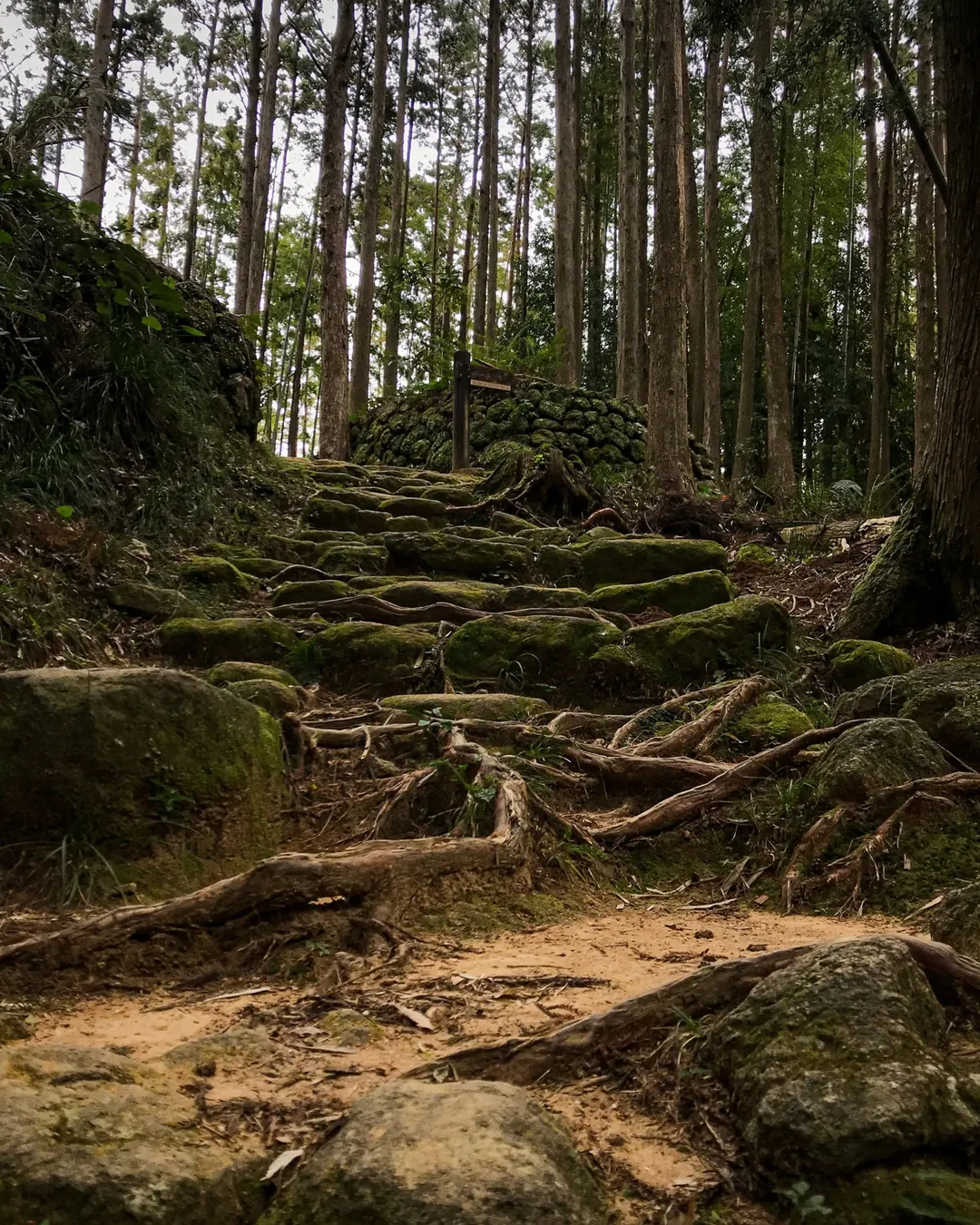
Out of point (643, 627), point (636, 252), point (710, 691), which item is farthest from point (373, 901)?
point (636, 252)

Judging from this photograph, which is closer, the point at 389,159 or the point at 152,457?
the point at 152,457

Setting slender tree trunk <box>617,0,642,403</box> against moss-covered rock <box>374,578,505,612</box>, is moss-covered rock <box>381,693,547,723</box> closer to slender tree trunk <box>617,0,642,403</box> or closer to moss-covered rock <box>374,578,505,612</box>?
moss-covered rock <box>374,578,505,612</box>

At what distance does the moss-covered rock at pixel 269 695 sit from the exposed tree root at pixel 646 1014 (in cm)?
228

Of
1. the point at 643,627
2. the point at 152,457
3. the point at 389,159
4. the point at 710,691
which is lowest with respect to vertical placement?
the point at 710,691

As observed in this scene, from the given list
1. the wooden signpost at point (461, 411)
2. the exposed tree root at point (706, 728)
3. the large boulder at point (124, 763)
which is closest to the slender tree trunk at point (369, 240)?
the wooden signpost at point (461, 411)

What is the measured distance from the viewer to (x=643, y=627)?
16.1ft

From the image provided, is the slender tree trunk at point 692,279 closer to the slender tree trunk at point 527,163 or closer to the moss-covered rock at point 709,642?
the slender tree trunk at point 527,163

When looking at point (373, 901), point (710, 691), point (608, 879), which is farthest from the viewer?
point (710, 691)

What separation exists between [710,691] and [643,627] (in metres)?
0.66

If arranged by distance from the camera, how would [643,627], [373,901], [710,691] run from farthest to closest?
[643,627]
[710,691]
[373,901]

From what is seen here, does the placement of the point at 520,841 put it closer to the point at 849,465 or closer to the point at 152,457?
the point at 152,457

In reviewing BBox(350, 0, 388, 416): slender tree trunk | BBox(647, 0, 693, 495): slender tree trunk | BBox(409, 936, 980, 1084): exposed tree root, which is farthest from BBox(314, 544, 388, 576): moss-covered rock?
BBox(350, 0, 388, 416): slender tree trunk

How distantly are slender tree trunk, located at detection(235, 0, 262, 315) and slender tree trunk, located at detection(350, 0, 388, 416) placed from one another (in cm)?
239

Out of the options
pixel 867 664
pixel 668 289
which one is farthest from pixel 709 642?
pixel 668 289
